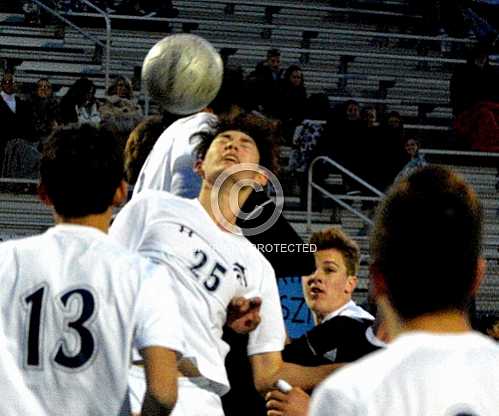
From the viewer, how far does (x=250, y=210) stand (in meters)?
5.87

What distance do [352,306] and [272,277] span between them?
102 centimetres

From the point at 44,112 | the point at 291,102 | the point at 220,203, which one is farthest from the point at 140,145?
the point at 291,102

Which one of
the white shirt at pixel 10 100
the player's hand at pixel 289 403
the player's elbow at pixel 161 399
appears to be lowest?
the white shirt at pixel 10 100

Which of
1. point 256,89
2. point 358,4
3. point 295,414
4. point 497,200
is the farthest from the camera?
point 358,4

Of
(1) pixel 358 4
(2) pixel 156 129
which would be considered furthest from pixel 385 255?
(1) pixel 358 4

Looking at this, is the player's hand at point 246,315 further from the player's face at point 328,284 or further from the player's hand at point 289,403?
the player's face at point 328,284

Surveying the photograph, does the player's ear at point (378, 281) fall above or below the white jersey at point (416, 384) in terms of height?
above

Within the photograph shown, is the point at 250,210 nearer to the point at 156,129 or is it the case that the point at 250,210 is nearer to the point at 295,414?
the point at 156,129

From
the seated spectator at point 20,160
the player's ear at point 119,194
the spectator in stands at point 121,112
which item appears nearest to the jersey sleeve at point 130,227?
the player's ear at point 119,194

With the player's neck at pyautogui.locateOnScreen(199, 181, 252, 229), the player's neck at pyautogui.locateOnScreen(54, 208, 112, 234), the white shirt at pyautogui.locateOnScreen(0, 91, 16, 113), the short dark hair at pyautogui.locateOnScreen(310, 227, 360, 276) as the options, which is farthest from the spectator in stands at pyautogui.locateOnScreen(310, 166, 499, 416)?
the white shirt at pyautogui.locateOnScreen(0, 91, 16, 113)

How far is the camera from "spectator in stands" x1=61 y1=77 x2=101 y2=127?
1213cm

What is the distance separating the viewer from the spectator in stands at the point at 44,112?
12.2 m

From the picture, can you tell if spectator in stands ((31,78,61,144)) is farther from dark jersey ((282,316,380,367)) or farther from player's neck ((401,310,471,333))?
player's neck ((401,310,471,333))

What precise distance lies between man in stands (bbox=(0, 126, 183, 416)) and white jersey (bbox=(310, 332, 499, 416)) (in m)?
1.31
